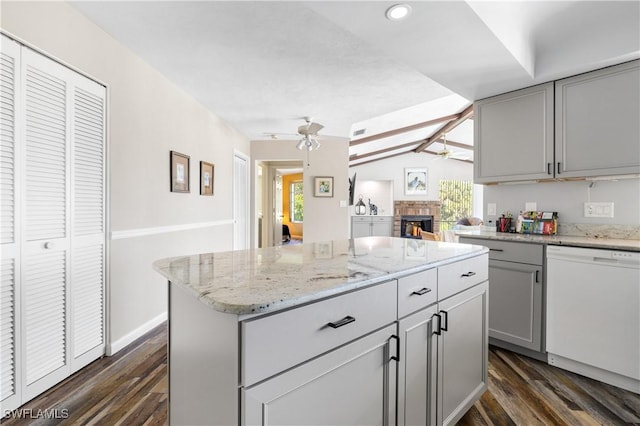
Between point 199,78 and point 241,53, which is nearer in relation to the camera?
point 241,53

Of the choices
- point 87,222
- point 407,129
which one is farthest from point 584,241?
point 407,129

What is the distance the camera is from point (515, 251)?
2.37 metres

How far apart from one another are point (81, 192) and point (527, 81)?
129 inches

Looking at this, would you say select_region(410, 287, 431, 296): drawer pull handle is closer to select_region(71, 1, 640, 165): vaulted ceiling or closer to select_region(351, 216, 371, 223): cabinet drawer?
select_region(71, 1, 640, 165): vaulted ceiling

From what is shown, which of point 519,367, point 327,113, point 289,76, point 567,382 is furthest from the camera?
point 327,113

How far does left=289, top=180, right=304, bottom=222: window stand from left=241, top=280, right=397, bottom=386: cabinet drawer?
994cm

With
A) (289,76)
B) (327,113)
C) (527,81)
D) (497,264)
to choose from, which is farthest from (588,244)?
(327,113)

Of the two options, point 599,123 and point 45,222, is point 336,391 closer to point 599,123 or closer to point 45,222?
point 45,222

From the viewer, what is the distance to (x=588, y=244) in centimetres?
204

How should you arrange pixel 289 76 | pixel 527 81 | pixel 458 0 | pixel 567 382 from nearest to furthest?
1. pixel 458 0
2. pixel 567 382
3. pixel 527 81
4. pixel 289 76

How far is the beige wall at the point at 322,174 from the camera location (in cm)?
575

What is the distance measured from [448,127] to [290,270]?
21.3ft

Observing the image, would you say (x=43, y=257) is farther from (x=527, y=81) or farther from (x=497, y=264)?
(x=527, y=81)

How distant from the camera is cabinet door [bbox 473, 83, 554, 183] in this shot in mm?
2498
